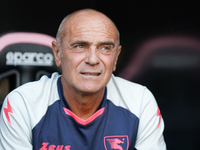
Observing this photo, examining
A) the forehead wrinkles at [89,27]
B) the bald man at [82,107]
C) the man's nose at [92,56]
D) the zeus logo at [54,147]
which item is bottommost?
the zeus logo at [54,147]

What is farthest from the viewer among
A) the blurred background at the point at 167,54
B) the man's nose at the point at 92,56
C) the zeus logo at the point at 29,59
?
the blurred background at the point at 167,54

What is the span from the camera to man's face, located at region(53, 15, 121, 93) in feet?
4.24

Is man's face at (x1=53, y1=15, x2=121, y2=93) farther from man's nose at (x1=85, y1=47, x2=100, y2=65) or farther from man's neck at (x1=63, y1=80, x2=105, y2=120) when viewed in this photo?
man's neck at (x1=63, y1=80, x2=105, y2=120)

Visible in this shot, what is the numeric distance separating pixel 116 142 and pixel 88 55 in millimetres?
515

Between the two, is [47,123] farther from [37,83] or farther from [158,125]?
[158,125]

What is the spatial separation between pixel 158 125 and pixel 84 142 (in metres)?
0.46

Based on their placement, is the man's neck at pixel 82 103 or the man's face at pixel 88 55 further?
the man's neck at pixel 82 103

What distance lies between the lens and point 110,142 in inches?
54.9

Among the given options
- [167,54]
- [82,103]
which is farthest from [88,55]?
[167,54]

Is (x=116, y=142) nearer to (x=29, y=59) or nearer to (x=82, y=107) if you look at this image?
(x=82, y=107)

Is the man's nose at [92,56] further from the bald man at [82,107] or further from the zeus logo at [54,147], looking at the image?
the zeus logo at [54,147]

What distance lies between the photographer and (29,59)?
203 centimetres

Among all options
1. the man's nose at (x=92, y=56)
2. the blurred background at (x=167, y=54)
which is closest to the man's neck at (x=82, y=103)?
the man's nose at (x=92, y=56)

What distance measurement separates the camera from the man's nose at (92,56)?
4.12ft
